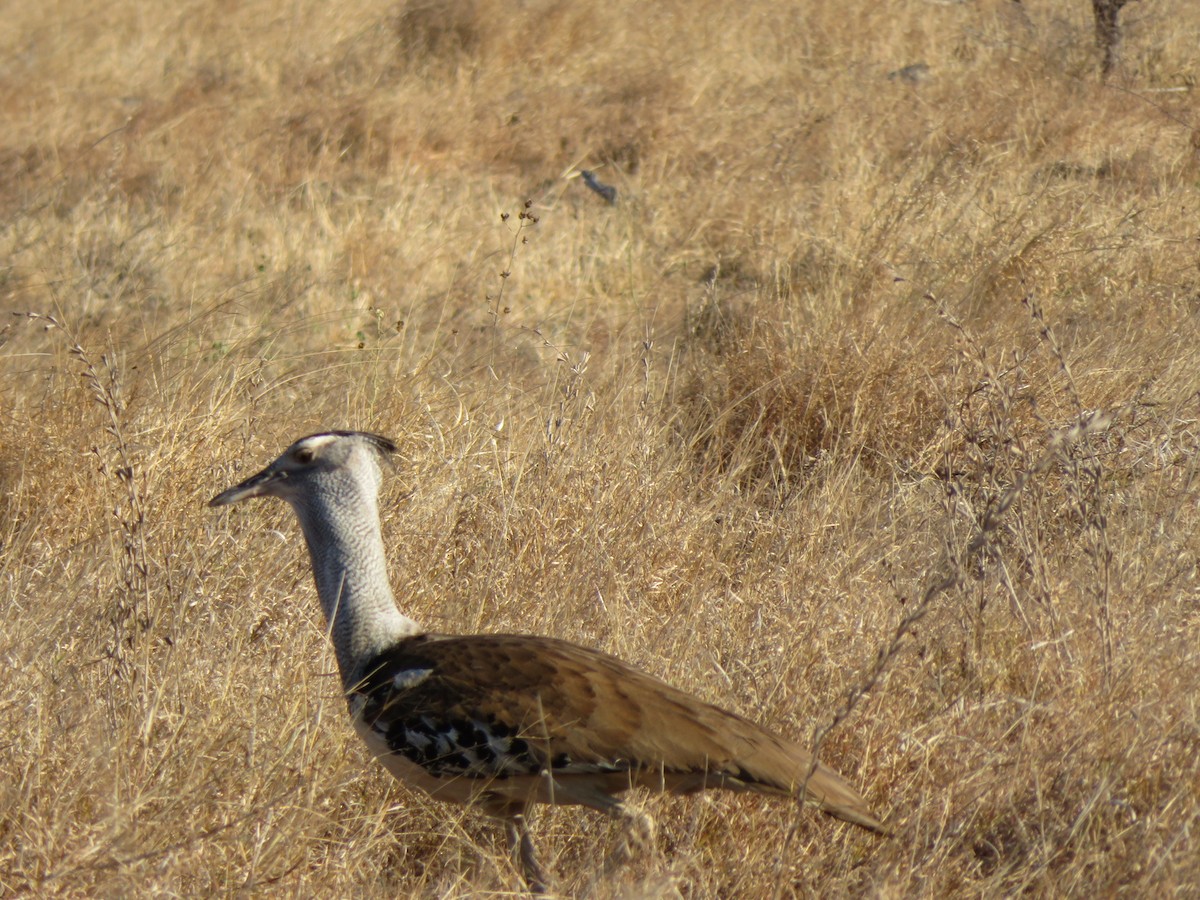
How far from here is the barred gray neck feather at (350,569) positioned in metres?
3.01

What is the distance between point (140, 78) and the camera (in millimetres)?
9805

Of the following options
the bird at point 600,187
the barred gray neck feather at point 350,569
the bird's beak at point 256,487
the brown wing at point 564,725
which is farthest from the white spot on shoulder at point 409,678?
the bird at point 600,187

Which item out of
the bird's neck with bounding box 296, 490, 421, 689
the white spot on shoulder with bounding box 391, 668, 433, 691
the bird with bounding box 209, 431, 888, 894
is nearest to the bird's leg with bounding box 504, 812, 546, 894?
the bird with bounding box 209, 431, 888, 894

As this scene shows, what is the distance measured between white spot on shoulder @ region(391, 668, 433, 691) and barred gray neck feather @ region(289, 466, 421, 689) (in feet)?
0.49

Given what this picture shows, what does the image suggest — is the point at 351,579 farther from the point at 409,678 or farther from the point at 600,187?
the point at 600,187

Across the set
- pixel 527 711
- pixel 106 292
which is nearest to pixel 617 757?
pixel 527 711

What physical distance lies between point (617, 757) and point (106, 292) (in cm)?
441

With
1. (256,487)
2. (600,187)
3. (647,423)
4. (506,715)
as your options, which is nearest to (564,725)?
(506,715)

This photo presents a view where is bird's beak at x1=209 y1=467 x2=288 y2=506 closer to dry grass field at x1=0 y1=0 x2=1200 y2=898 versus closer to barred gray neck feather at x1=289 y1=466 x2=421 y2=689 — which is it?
barred gray neck feather at x1=289 y1=466 x2=421 y2=689

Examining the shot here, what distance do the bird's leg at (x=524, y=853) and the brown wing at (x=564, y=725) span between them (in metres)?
0.17

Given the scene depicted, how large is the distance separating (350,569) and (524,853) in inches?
25.3

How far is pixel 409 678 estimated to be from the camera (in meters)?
2.84

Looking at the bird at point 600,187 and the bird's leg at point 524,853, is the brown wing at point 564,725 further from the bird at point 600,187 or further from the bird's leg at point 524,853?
the bird at point 600,187

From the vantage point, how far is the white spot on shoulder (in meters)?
2.82
